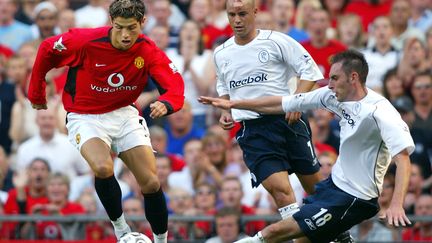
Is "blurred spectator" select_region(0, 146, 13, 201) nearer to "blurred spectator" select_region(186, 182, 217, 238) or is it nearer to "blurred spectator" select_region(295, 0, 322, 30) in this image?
"blurred spectator" select_region(186, 182, 217, 238)

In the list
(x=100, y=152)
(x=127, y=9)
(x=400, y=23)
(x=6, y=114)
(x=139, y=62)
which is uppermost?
(x=127, y=9)

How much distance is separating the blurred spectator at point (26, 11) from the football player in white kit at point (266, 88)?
6.82 meters

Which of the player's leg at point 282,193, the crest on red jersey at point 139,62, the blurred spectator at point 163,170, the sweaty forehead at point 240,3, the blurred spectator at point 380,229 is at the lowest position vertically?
the blurred spectator at point 380,229

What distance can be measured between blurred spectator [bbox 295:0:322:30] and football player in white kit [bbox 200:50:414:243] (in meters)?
6.21

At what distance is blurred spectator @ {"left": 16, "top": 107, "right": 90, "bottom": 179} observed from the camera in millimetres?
16344

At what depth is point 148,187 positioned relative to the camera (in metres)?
12.0

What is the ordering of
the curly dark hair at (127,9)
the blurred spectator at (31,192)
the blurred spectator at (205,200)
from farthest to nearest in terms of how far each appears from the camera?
the blurred spectator at (31,192), the blurred spectator at (205,200), the curly dark hair at (127,9)

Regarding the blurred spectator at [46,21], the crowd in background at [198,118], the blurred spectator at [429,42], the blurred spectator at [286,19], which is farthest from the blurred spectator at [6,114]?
the blurred spectator at [429,42]

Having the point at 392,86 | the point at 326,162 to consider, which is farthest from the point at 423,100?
the point at 326,162

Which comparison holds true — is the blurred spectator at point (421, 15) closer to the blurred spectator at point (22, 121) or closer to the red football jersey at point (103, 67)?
the blurred spectator at point (22, 121)

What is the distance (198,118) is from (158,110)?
5.80 meters

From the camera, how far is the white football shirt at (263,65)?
481 inches

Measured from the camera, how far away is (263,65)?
12.2 meters

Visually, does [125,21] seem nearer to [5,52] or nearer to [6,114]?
[6,114]
